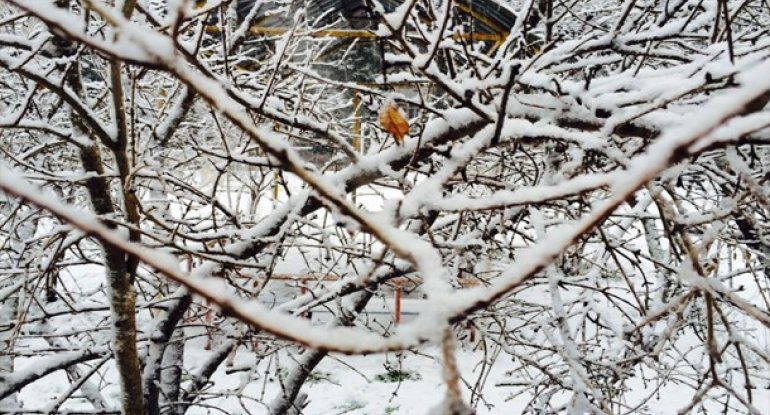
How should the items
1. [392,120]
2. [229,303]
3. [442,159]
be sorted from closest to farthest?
1. [229,303]
2. [392,120]
3. [442,159]

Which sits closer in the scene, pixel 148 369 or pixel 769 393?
pixel 148 369

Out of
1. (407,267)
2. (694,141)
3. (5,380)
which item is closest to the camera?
(694,141)

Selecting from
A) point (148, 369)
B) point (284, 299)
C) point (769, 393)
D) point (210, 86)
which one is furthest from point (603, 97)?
point (284, 299)

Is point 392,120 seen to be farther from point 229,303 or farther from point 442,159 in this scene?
point 442,159

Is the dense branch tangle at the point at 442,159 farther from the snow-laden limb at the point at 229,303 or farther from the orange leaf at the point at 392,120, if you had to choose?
the orange leaf at the point at 392,120

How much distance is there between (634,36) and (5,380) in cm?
414

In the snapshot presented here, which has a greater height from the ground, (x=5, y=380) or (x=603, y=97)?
(x=5, y=380)

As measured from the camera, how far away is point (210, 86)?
0.50m

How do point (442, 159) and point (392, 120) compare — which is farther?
point (442, 159)

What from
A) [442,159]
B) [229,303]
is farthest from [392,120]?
[442,159]

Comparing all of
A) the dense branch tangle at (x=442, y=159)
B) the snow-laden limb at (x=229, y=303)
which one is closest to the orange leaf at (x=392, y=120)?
the dense branch tangle at (x=442, y=159)

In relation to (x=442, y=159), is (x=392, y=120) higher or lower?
lower

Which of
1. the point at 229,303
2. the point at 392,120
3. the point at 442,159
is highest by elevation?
the point at 442,159

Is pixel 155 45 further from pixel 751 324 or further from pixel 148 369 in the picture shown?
pixel 751 324
